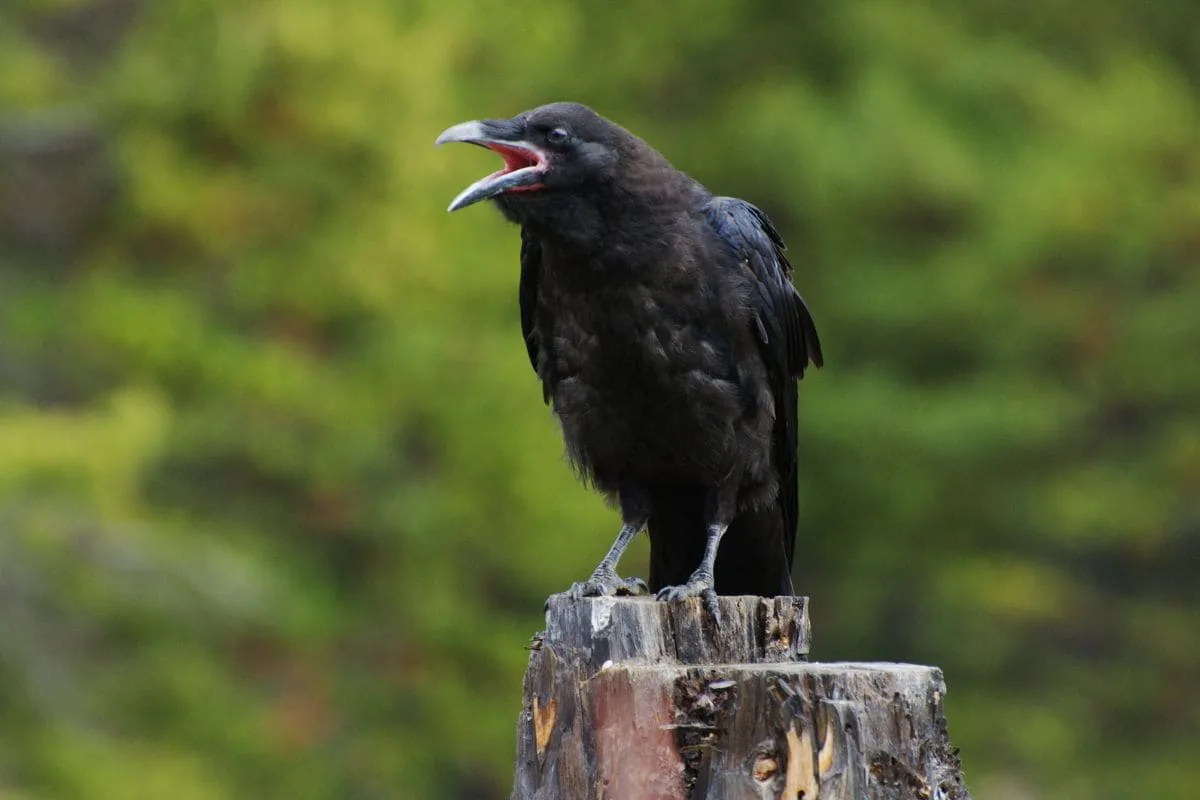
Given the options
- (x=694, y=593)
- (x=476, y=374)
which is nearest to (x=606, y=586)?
(x=694, y=593)

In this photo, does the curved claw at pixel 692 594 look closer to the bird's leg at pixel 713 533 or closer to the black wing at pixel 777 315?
the bird's leg at pixel 713 533

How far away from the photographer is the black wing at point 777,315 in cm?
682

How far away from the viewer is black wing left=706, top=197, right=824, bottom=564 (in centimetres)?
682

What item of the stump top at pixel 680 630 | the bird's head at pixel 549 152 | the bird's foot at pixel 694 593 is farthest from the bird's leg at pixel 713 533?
the bird's head at pixel 549 152

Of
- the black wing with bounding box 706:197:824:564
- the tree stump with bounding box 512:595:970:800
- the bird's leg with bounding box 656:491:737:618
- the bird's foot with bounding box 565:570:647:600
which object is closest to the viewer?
the tree stump with bounding box 512:595:970:800

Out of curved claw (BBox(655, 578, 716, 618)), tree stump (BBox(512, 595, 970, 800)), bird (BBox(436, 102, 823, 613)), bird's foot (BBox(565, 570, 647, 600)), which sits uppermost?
bird (BBox(436, 102, 823, 613))

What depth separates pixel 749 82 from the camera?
72.6 ft

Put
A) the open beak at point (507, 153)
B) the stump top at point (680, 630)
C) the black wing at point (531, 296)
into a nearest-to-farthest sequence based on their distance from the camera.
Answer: the stump top at point (680, 630)
the open beak at point (507, 153)
the black wing at point (531, 296)

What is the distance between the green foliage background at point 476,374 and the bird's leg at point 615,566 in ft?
19.4

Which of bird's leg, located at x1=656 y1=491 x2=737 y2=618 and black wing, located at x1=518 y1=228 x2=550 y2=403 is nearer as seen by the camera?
bird's leg, located at x1=656 y1=491 x2=737 y2=618

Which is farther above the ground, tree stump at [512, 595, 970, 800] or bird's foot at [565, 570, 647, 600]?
bird's foot at [565, 570, 647, 600]

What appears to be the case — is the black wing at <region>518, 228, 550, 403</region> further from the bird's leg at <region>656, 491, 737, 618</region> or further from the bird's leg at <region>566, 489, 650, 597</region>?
the bird's leg at <region>656, 491, 737, 618</region>

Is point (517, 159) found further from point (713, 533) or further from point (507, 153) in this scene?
point (713, 533)

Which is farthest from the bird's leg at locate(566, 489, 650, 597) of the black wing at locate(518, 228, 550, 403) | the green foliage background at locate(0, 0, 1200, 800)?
the green foliage background at locate(0, 0, 1200, 800)
